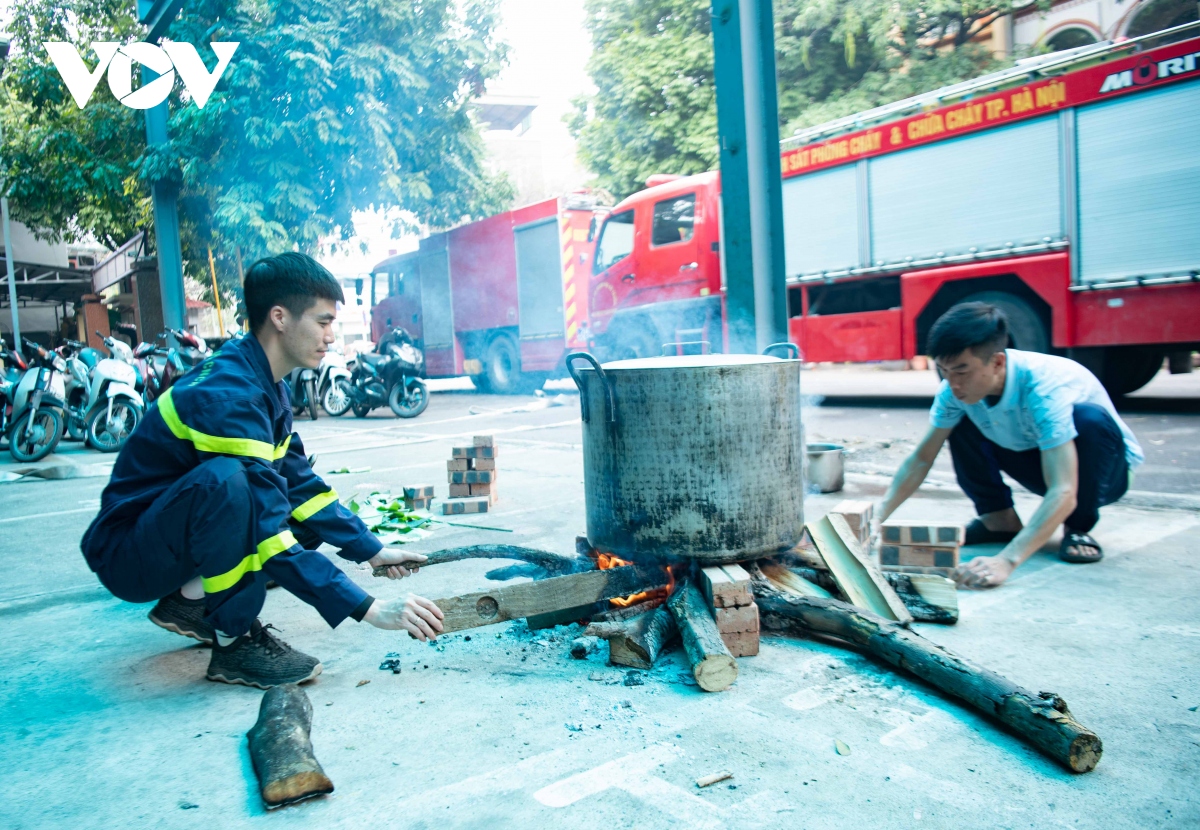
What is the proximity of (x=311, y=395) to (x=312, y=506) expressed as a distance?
9649 millimetres

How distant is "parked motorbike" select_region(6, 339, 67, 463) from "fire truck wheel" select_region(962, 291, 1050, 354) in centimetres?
914

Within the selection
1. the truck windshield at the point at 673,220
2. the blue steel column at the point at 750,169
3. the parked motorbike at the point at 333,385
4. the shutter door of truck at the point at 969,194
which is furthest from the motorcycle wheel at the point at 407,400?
the blue steel column at the point at 750,169

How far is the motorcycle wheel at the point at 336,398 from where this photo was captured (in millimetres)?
11789

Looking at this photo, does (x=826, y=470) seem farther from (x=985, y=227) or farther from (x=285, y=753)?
(x=985, y=227)

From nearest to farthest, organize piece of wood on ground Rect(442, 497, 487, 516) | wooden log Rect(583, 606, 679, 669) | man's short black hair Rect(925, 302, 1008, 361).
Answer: wooden log Rect(583, 606, 679, 669) < man's short black hair Rect(925, 302, 1008, 361) < piece of wood on ground Rect(442, 497, 487, 516)

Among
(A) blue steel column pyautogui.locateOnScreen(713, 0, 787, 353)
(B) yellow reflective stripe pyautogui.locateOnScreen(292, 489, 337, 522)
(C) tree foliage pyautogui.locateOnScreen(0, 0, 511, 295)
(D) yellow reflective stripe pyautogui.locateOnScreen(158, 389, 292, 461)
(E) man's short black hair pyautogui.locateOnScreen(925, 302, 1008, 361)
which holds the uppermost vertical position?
(C) tree foliage pyautogui.locateOnScreen(0, 0, 511, 295)

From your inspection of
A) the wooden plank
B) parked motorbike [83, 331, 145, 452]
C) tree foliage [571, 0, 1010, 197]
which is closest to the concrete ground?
the wooden plank

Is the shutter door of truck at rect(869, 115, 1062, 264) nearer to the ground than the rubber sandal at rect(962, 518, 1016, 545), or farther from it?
farther from it

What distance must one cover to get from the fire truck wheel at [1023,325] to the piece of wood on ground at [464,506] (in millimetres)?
5803

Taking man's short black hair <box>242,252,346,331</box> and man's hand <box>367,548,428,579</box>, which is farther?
man's hand <box>367,548,428,579</box>

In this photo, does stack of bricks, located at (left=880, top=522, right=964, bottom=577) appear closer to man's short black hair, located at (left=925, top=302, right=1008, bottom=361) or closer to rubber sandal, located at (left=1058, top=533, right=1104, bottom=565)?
rubber sandal, located at (left=1058, top=533, right=1104, bottom=565)

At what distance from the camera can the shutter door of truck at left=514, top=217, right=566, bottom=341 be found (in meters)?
13.9

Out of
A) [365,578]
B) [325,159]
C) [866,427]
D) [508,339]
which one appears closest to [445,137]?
[325,159]
